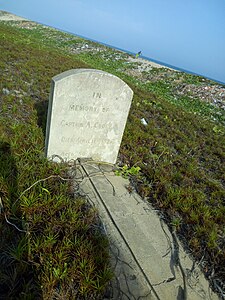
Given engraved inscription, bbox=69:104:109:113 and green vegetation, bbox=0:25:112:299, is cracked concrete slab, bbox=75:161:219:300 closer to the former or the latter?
green vegetation, bbox=0:25:112:299

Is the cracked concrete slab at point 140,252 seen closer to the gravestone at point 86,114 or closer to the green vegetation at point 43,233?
the green vegetation at point 43,233

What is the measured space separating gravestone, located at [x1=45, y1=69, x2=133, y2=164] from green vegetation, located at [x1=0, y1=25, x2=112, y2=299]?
1.23 ft

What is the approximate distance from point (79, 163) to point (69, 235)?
1.37 metres

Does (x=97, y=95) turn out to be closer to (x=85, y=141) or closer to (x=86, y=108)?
(x=86, y=108)

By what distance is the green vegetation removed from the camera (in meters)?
1.58

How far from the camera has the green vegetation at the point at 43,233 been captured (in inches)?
62.2

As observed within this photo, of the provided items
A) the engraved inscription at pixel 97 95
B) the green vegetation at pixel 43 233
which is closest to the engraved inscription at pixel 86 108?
the engraved inscription at pixel 97 95

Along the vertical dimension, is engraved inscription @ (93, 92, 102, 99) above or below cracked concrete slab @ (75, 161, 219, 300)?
above

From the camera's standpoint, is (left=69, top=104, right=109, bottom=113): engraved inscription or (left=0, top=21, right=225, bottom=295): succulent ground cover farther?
(left=69, top=104, right=109, bottom=113): engraved inscription

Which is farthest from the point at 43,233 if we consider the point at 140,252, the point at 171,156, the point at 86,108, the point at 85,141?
the point at 171,156

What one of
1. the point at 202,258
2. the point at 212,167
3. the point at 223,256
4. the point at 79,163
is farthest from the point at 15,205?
the point at 212,167

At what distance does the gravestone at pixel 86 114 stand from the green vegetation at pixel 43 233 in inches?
14.8

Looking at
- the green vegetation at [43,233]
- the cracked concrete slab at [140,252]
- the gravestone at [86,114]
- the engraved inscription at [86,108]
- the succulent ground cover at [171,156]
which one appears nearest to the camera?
the green vegetation at [43,233]

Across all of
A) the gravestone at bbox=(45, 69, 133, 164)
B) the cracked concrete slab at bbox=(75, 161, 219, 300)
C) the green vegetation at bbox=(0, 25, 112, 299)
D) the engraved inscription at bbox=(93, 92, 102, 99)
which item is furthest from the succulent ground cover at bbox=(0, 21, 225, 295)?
the engraved inscription at bbox=(93, 92, 102, 99)
